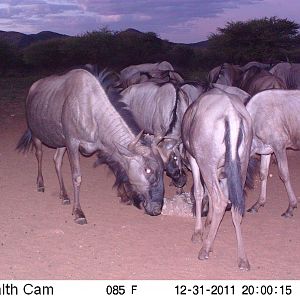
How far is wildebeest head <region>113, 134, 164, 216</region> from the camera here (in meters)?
6.65

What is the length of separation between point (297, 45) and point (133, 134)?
30.2 metres

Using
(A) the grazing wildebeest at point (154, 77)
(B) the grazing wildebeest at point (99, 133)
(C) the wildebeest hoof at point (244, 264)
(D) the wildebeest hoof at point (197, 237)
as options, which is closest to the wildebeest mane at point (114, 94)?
(B) the grazing wildebeest at point (99, 133)

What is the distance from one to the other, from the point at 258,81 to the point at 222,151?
559 cm

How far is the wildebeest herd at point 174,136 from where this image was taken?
569 centimetres

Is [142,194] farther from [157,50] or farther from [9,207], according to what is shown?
[157,50]

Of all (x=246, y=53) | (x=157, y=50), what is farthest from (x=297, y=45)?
(x=157, y=50)

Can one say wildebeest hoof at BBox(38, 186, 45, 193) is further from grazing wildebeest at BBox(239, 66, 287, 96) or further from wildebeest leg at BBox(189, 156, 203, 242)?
grazing wildebeest at BBox(239, 66, 287, 96)

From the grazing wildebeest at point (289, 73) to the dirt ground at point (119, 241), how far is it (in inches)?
243

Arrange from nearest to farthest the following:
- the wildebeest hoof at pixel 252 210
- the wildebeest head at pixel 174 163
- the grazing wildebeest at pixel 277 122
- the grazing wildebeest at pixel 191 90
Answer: the grazing wildebeest at pixel 277 122, the wildebeest head at pixel 174 163, the wildebeest hoof at pixel 252 210, the grazing wildebeest at pixel 191 90

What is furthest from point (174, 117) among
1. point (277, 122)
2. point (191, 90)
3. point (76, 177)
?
point (76, 177)

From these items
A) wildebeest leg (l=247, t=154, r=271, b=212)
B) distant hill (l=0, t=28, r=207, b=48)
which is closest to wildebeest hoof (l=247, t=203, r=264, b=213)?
wildebeest leg (l=247, t=154, r=271, b=212)

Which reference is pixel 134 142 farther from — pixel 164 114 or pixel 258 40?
pixel 258 40

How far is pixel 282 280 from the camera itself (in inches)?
207

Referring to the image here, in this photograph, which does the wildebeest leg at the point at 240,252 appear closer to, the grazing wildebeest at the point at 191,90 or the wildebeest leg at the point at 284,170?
the wildebeest leg at the point at 284,170
